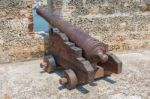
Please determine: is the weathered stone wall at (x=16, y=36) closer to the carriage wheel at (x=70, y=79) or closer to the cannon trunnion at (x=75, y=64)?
the cannon trunnion at (x=75, y=64)

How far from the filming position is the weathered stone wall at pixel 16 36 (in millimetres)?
5367

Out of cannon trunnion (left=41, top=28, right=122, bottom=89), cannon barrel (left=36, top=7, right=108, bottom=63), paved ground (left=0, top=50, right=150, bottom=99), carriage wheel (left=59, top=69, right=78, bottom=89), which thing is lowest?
paved ground (left=0, top=50, right=150, bottom=99)

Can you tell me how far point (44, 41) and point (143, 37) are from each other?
232 centimetres

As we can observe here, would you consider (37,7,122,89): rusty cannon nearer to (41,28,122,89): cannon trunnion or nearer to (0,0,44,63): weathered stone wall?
(41,28,122,89): cannon trunnion

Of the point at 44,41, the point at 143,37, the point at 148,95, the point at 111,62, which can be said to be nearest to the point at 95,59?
the point at 111,62

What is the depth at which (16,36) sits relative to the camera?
554 centimetres

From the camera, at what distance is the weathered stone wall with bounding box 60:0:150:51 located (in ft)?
19.1

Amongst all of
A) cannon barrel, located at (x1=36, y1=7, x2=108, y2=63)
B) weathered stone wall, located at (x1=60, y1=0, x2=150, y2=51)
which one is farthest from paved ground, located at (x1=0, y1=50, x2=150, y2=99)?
weathered stone wall, located at (x1=60, y1=0, x2=150, y2=51)

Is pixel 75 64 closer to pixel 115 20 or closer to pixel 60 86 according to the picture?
pixel 60 86

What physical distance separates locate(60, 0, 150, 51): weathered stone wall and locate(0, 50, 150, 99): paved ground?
41.2 inches

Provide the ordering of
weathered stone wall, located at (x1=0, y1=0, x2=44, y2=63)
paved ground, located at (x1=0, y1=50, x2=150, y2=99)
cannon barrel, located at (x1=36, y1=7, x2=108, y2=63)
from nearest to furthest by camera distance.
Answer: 1. cannon barrel, located at (x1=36, y1=7, x2=108, y2=63)
2. paved ground, located at (x1=0, y1=50, x2=150, y2=99)
3. weathered stone wall, located at (x1=0, y1=0, x2=44, y2=63)

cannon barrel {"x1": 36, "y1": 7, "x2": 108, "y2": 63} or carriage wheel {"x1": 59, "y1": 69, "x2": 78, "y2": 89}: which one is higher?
cannon barrel {"x1": 36, "y1": 7, "x2": 108, "y2": 63}

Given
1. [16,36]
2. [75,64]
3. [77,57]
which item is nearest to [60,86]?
[75,64]

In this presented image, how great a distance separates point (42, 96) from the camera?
4.03m
